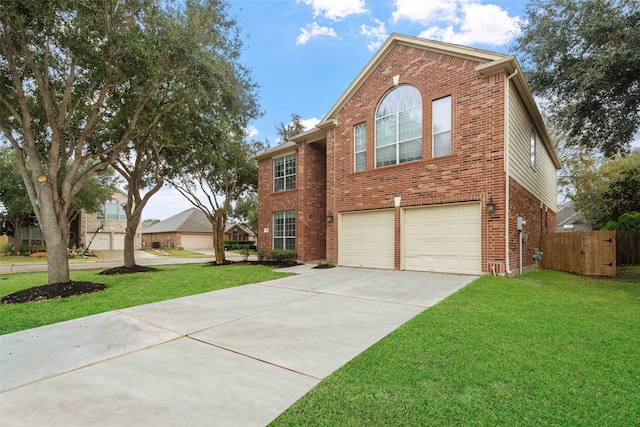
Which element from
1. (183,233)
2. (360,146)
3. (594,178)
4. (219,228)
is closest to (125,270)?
(219,228)

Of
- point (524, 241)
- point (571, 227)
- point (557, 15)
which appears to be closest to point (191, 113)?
point (524, 241)

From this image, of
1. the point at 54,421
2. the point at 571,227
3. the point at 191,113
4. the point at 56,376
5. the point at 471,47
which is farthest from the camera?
the point at 571,227

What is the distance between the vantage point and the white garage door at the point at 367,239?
10953 millimetres

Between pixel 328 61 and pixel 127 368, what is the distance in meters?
16.4

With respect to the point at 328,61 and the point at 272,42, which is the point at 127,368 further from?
the point at 328,61

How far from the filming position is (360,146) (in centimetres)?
1198

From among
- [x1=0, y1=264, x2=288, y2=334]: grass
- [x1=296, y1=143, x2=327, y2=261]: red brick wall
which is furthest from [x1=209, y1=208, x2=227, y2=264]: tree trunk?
[x1=0, y1=264, x2=288, y2=334]: grass

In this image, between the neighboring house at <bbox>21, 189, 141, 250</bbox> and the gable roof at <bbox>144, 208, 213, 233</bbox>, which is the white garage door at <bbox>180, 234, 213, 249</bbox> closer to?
the gable roof at <bbox>144, 208, 213, 233</bbox>

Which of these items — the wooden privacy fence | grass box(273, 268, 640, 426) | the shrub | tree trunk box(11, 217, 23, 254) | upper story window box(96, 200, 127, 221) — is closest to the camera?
grass box(273, 268, 640, 426)

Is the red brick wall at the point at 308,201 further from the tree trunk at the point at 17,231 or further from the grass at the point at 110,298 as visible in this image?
the tree trunk at the point at 17,231

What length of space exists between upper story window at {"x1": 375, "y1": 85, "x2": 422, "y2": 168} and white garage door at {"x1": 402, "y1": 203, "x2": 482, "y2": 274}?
77.9 inches

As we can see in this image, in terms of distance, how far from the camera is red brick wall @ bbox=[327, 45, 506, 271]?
877cm

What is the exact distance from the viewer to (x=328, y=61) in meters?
16.3

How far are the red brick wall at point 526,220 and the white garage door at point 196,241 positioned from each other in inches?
1469
